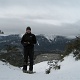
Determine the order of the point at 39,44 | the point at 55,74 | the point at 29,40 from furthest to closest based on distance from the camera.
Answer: the point at 39,44 < the point at 29,40 < the point at 55,74

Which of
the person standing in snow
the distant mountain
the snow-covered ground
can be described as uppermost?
the person standing in snow

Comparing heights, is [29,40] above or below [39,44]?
above

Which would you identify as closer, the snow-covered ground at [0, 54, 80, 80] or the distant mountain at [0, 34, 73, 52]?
the snow-covered ground at [0, 54, 80, 80]

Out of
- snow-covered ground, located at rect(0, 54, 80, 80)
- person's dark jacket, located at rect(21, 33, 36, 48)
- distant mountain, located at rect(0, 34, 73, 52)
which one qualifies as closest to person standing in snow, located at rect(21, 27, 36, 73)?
person's dark jacket, located at rect(21, 33, 36, 48)

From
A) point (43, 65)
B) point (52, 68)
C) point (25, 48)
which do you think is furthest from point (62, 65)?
point (43, 65)

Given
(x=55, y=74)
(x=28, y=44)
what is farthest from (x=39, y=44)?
(x=55, y=74)

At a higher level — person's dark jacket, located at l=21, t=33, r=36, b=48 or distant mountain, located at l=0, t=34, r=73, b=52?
person's dark jacket, located at l=21, t=33, r=36, b=48

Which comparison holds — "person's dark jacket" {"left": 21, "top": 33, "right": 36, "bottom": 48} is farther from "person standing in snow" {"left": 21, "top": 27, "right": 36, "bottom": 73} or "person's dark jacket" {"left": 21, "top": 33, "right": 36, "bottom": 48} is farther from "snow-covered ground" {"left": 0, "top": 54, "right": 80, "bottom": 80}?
"snow-covered ground" {"left": 0, "top": 54, "right": 80, "bottom": 80}

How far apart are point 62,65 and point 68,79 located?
3.96 metres

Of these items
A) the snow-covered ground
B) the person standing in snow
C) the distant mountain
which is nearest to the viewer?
the snow-covered ground

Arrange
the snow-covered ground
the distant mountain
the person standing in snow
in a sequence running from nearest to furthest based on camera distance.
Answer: the snow-covered ground → the person standing in snow → the distant mountain

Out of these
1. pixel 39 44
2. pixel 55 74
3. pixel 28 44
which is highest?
pixel 28 44

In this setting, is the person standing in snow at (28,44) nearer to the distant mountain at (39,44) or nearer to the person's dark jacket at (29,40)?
the person's dark jacket at (29,40)

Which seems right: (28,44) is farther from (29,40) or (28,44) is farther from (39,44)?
(39,44)
